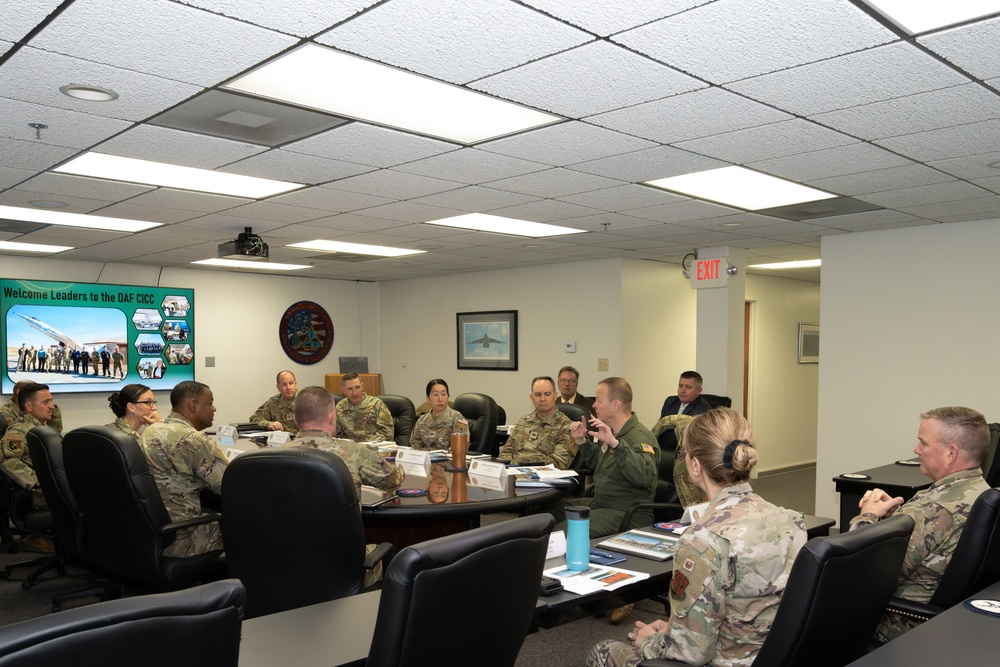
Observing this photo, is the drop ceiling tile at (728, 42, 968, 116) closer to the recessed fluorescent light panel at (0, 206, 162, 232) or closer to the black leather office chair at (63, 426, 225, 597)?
the black leather office chair at (63, 426, 225, 597)

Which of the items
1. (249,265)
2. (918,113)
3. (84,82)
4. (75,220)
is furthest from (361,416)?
(918,113)

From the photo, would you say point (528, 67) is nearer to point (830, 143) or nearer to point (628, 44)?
point (628, 44)

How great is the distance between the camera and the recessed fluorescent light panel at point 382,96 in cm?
273

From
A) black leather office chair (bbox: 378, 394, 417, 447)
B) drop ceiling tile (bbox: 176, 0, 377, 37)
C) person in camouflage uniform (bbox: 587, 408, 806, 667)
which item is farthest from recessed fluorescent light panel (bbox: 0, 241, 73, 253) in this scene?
person in camouflage uniform (bbox: 587, 408, 806, 667)

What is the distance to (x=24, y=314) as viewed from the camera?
26.6 feet

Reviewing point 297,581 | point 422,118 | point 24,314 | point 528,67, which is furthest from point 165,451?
point 24,314

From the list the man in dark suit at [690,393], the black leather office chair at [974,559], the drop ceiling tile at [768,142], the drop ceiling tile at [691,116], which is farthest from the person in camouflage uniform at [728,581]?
the man in dark suit at [690,393]

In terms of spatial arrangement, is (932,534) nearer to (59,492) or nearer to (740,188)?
(740,188)

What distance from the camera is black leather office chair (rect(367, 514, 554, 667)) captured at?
1.43 metres

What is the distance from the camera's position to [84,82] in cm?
283

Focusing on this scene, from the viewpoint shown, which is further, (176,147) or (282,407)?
(282,407)

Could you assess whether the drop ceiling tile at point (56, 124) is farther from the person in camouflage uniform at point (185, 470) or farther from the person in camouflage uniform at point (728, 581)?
the person in camouflage uniform at point (728, 581)

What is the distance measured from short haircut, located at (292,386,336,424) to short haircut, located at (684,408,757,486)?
2.07 meters

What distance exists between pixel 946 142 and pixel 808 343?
7397 mm
